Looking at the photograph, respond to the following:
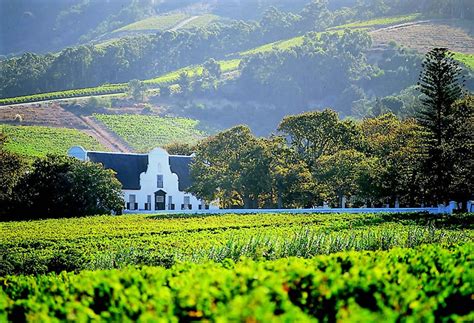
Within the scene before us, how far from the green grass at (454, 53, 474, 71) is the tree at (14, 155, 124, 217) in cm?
6164

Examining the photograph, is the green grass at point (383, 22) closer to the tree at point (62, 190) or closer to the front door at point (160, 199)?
Result: the front door at point (160, 199)

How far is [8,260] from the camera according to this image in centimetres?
1636

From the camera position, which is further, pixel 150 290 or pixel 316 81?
pixel 316 81

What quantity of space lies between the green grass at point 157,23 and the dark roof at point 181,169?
314 ft

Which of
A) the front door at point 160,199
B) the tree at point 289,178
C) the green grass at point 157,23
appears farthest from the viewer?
the green grass at point 157,23

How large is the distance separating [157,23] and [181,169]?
10079 cm

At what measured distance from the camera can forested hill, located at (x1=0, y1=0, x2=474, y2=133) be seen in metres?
94.0

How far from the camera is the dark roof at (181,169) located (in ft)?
170

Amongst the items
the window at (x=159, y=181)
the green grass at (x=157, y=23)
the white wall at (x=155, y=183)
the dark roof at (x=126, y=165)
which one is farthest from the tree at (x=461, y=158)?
the green grass at (x=157, y=23)

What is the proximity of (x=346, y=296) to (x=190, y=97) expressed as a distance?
9268 cm

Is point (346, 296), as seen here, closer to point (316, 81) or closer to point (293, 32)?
point (316, 81)

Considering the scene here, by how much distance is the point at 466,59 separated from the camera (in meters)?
90.6

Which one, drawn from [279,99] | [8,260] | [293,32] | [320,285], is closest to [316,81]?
[279,99]

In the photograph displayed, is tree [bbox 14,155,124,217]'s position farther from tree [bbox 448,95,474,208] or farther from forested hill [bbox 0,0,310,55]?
forested hill [bbox 0,0,310,55]
